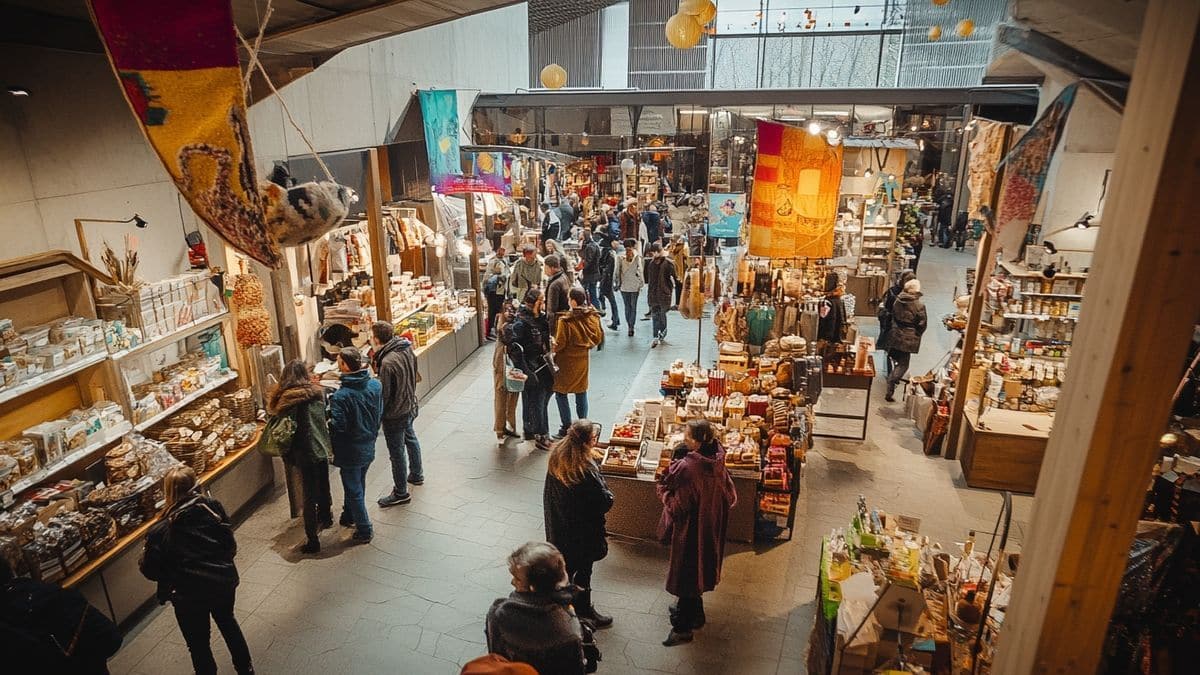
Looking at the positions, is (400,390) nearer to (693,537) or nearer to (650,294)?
(693,537)

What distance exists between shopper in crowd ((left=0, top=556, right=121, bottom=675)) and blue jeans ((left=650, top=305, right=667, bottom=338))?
850 cm

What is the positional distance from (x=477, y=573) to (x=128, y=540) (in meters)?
2.57

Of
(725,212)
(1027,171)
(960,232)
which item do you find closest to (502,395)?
(1027,171)

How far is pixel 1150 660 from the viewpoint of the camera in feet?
10.9

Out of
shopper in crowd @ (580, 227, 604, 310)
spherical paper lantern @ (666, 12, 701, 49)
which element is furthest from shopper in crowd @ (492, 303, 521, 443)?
spherical paper lantern @ (666, 12, 701, 49)

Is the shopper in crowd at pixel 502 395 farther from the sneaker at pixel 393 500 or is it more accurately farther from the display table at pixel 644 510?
the display table at pixel 644 510

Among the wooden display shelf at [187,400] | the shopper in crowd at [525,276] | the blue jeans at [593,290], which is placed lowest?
the blue jeans at [593,290]

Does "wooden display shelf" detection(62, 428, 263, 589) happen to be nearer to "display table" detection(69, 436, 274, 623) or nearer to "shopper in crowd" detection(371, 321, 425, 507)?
"display table" detection(69, 436, 274, 623)

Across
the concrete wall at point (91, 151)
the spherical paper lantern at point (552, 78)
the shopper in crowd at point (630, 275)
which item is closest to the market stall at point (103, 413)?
the concrete wall at point (91, 151)

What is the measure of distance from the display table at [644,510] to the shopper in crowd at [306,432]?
2.52 meters

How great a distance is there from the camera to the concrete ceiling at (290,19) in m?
4.22

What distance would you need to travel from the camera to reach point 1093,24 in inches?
124

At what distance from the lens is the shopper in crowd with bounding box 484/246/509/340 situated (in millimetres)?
10969

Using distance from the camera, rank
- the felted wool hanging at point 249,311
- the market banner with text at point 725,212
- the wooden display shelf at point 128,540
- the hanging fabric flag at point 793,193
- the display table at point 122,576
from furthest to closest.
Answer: the market banner with text at point 725,212
the hanging fabric flag at point 793,193
the felted wool hanging at point 249,311
the display table at point 122,576
the wooden display shelf at point 128,540
